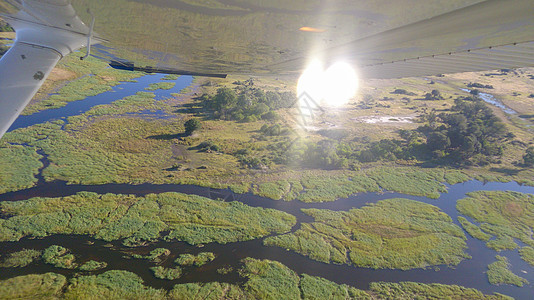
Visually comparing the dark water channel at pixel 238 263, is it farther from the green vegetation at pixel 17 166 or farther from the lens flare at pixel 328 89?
the lens flare at pixel 328 89

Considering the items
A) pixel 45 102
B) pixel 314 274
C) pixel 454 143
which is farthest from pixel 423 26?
pixel 45 102

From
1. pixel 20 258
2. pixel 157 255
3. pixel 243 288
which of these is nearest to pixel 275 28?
pixel 243 288

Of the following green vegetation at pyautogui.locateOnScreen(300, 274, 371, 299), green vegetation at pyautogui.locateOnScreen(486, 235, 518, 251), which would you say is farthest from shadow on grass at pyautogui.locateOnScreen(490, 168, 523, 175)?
green vegetation at pyautogui.locateOnScreen(300, 274, 371, 299)

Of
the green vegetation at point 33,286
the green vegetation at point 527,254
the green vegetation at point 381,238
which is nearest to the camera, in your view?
the green vegetation at point 33,286

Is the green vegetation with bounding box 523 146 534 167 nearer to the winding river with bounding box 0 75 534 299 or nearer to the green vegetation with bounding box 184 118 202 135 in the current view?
the winding river with bounding box 0 75 534 299

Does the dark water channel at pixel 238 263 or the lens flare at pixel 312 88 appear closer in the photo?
the dark water channel at pixel 238 263

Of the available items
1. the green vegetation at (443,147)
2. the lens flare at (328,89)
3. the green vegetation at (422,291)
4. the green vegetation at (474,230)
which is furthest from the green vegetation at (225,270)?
the lens flare at (328,89)
